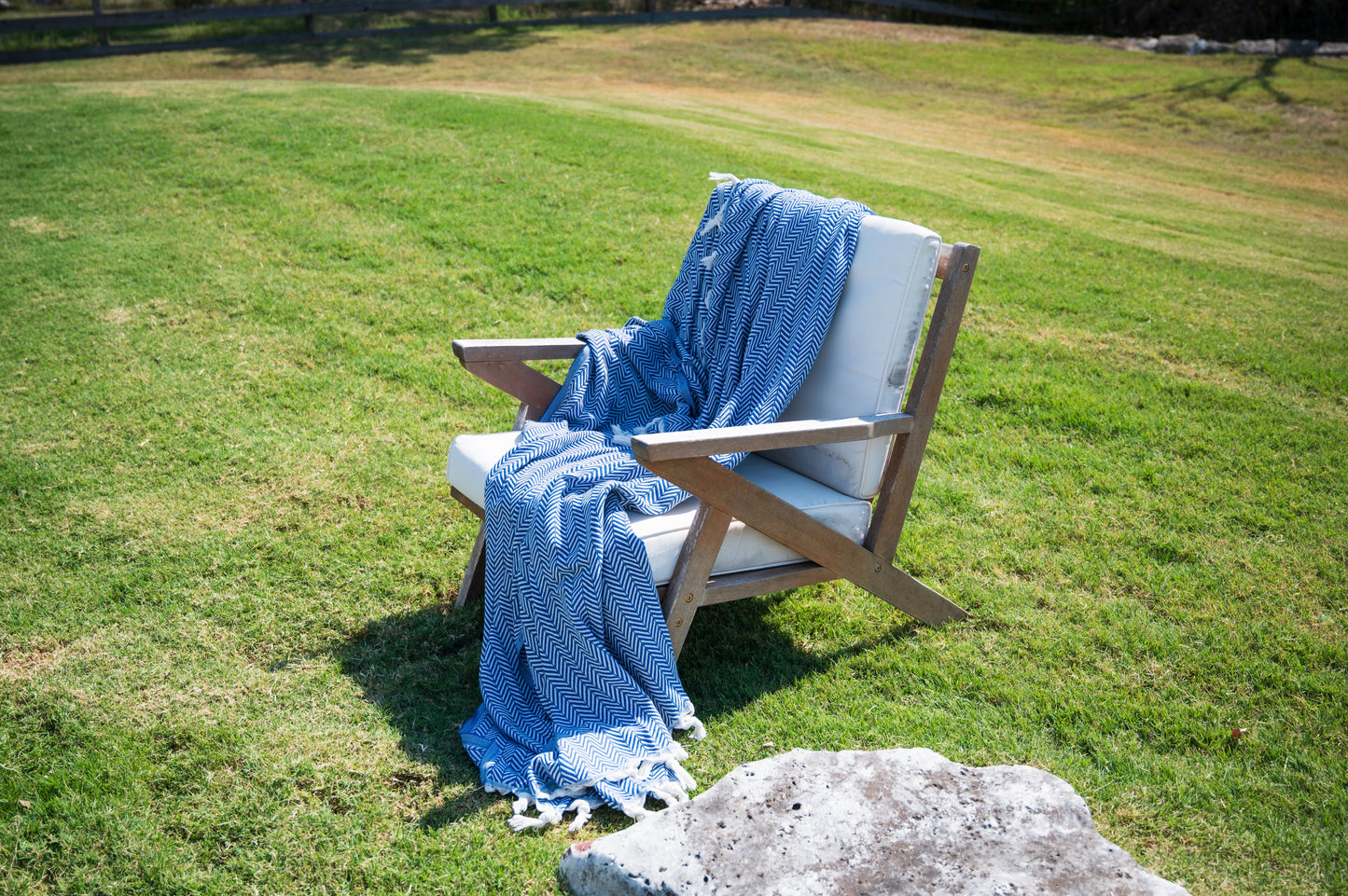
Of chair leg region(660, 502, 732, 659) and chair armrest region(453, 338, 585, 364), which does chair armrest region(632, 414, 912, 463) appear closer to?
chair leg region(660, 502, 732, 659)

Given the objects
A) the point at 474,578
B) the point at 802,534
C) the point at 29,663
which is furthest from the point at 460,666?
the point at 29,663

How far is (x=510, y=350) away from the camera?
11.3ft

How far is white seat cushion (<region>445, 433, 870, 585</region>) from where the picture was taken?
111 inches

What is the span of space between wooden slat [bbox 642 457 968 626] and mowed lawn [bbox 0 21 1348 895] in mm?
157

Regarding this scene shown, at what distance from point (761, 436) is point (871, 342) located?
612 mm

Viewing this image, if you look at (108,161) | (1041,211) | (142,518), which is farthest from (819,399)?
(108,161)

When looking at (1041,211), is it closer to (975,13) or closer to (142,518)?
(142,518)

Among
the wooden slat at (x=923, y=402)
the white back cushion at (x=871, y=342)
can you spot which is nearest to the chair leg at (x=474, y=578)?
the white back cushion at (x=871, y=342)

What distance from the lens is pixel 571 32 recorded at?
63.8ft

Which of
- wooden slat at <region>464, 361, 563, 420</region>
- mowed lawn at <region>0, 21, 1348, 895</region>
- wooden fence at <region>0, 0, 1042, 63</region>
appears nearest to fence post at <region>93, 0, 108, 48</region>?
wooden fence at <region>0, 0, 1042, 63</region>

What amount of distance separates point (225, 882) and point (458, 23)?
19.8m

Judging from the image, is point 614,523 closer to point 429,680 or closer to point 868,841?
point 429,680

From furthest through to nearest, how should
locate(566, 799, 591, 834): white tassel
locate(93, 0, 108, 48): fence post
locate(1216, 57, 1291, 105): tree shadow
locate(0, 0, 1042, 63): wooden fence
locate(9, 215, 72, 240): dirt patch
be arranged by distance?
locate(1216, 57, 1291, 105): tree shadow
locate(93, 0, 108, 48): fence post
locate(0, 0, 1042, 63): wooden fence
locate(9, 215, 72, 240): dirt patch
locate(566, 799, 591, 834): white tassel

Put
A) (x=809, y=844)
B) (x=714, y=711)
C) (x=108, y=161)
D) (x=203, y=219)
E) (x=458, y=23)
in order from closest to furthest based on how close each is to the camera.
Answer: (x=809, y=844) → (x=714, y=711) → (x=203, y=219) → (x=108, y=161) → (x=458, y=23)
